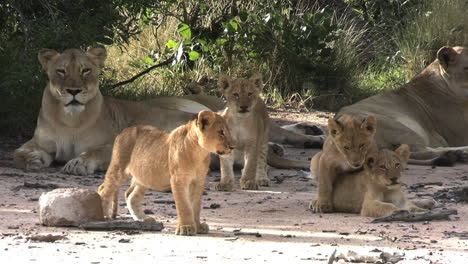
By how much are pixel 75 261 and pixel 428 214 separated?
95.4 inches

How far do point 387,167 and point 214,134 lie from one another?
5.05ft

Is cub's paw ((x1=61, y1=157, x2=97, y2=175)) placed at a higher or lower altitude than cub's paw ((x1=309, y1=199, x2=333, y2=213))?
higher

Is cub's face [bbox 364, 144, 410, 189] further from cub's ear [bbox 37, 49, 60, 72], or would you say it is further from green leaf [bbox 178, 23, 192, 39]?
green leaf [bbox 178, 23, 192, 39]

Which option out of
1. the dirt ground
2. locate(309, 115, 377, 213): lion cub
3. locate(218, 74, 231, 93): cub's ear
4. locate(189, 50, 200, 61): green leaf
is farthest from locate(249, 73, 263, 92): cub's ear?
locate(189, 50, 200, 61): green leaf

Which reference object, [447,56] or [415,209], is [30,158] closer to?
[415,209]

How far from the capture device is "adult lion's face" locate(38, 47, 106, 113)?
29.9ft

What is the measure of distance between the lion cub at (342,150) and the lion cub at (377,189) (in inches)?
2.7

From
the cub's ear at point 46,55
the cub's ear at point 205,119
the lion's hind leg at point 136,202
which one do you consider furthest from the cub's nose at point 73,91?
the cub's ear at point 205,119

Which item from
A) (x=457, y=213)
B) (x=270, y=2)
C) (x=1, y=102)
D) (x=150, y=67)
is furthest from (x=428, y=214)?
(x=270, y=2)

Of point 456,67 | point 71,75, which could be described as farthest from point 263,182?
point 456,67

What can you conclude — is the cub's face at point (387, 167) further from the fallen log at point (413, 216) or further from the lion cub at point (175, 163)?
the lion cub at point (175, 163)

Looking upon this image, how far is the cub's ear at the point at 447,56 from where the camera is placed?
1089cm

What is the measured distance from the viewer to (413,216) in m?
6.46

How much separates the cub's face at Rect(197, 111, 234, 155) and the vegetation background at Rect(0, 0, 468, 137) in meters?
4.89
